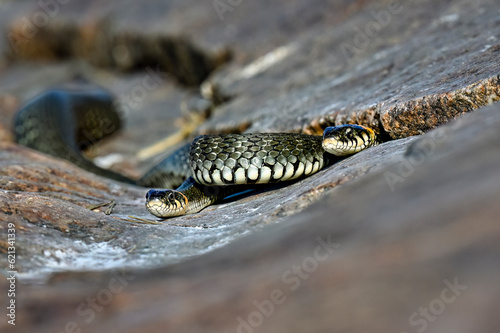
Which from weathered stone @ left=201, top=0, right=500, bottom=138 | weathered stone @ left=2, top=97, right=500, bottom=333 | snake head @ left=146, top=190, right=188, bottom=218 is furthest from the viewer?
snake head @ left=146, top=190, right=188, bottom=218

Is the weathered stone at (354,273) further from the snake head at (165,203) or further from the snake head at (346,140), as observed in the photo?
the snake head at (165,203)

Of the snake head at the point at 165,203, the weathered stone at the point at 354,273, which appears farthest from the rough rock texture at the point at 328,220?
the snake head at the point at 165,203

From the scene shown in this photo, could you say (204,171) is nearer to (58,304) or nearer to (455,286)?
(58,304)

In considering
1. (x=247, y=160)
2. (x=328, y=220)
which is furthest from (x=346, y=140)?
(x=328, y=220)

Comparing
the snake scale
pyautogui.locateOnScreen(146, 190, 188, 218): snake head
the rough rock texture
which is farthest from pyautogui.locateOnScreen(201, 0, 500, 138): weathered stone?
pyautogui.locateOnScreen(146, 190, 188, 218): snake head

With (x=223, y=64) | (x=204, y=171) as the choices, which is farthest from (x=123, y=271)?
(x=223, y=64)

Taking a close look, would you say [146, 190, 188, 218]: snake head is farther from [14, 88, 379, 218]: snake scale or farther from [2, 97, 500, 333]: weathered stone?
[2, 97, 500, 333]: weathered stone
